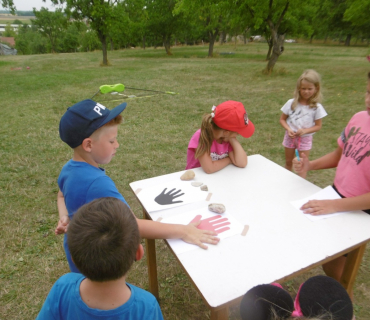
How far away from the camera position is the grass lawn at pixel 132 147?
213 centimetres

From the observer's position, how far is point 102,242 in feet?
2.40

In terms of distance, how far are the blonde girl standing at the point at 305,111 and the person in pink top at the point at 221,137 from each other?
125 cm

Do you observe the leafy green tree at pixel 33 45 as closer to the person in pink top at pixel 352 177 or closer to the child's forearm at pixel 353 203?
the person in pink top at pixel 352 177

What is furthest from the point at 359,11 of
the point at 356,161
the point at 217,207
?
the point at 217,207

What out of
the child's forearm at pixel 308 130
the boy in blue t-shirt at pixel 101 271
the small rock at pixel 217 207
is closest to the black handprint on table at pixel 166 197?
the small rock at pixel 217 207

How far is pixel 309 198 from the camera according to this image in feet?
5.12

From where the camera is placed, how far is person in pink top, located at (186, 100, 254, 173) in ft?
6.07

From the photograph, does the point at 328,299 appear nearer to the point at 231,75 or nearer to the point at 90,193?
the point at 90,193

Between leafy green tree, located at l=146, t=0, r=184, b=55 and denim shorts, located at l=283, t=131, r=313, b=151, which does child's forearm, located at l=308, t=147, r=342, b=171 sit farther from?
leafy green tree, located at l=146, t=0, r=184, b=55

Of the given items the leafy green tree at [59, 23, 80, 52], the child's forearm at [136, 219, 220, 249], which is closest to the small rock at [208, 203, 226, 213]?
the child's forearm at [136, 219, 220, 249]

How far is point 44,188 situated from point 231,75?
31.6 feet

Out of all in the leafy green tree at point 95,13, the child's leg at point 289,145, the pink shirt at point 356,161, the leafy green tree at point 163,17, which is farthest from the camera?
the leafy green tree at point 163,17

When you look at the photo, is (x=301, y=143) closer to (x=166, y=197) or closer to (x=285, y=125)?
(x=285, y=125)

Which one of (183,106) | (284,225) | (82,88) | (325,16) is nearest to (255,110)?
(183,106)
